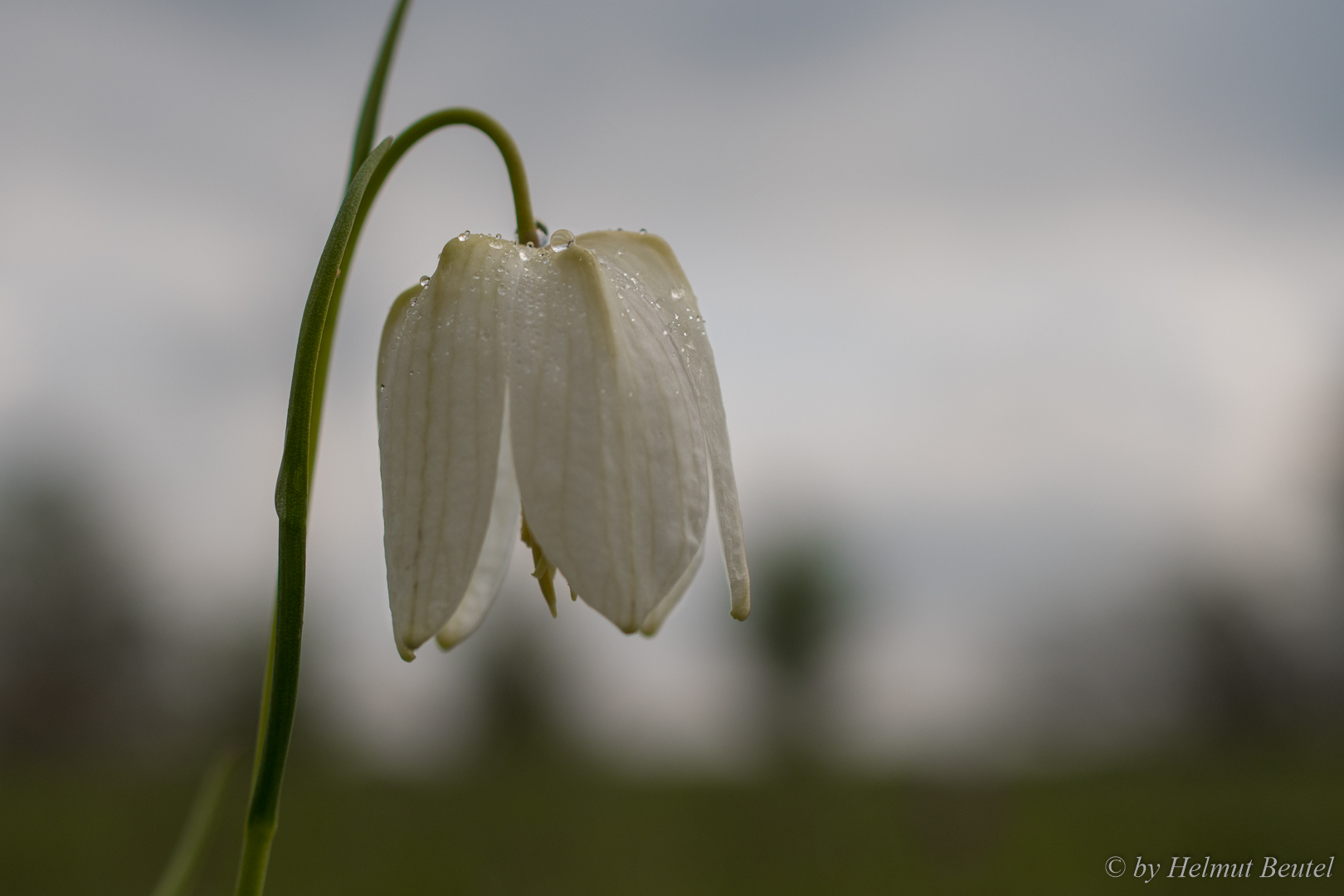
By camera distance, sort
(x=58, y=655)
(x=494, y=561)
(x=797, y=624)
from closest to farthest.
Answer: (x=494, y=561) < (x=58, y=655) < (x=797, y=624)

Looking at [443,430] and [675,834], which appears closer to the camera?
[443,430]

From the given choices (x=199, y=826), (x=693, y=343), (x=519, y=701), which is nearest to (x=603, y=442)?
(x=693, y=343)

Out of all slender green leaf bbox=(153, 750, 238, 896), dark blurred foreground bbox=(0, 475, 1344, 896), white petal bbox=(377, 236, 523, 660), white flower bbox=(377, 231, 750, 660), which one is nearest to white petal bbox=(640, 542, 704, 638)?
white flower bbox=(377, 231, 750, 660)

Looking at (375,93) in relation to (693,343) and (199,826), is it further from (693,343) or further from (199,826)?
(199,826)

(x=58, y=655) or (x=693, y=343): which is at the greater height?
(x=693, y=343)

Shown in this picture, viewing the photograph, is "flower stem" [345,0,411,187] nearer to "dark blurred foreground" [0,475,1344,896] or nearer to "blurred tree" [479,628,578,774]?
"dark blurred foreground" [0,475,1344,896]

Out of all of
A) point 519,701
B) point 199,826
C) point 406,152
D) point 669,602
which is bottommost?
point 519,701

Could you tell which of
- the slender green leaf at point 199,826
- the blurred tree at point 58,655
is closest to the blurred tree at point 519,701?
the blurred tree at point 58,655

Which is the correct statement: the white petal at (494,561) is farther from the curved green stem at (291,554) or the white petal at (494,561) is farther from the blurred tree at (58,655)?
the blurred tree at (58,655)
